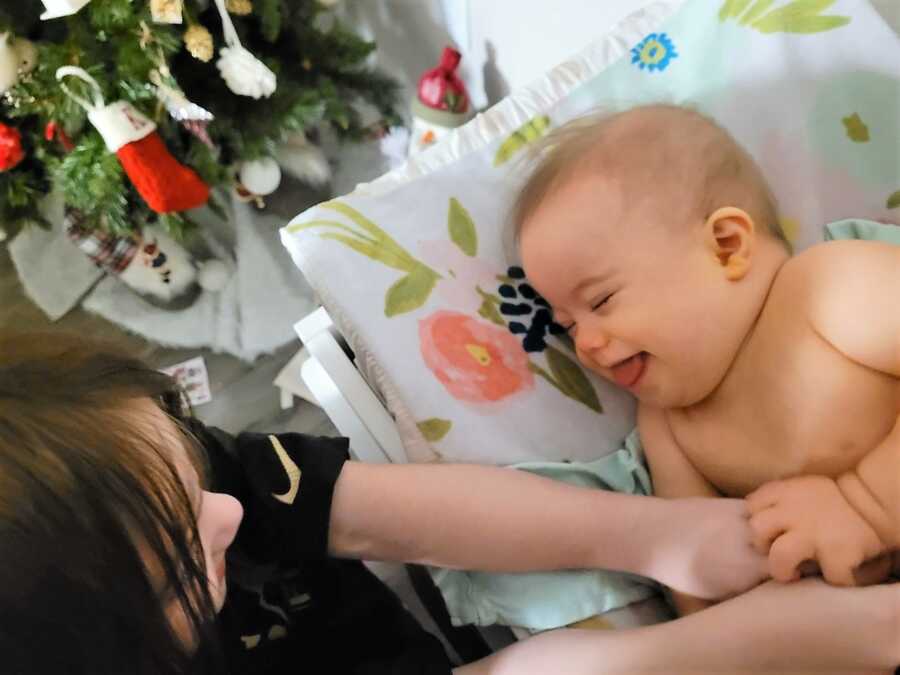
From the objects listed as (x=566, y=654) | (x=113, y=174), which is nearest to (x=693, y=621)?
(x=566, y=654)

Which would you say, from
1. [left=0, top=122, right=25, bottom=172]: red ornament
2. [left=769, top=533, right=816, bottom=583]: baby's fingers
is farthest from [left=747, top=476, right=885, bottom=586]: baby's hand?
[left=0, top=122, right=25, bottom=172]: red ornament

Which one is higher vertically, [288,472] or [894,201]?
[288,472]

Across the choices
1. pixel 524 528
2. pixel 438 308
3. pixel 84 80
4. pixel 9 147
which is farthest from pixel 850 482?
pixel 9 147

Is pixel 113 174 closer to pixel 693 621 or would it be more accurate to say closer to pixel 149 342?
pixel 149 342

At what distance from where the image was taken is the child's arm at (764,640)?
1.99 feet

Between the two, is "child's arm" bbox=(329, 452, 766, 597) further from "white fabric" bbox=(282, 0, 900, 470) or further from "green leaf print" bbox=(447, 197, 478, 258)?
"green leaf print" bbox=(447, 197, 478, 258)

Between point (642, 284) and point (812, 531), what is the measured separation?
25 cm

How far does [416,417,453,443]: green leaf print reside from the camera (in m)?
0.78

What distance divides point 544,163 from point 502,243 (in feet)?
0.36

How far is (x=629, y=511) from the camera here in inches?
28.0

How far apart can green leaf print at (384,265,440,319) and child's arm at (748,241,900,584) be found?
36cm

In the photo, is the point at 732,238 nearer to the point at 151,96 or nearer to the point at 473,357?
the point at 473,357

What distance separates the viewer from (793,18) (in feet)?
2.74

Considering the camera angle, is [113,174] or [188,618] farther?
[113,174]
